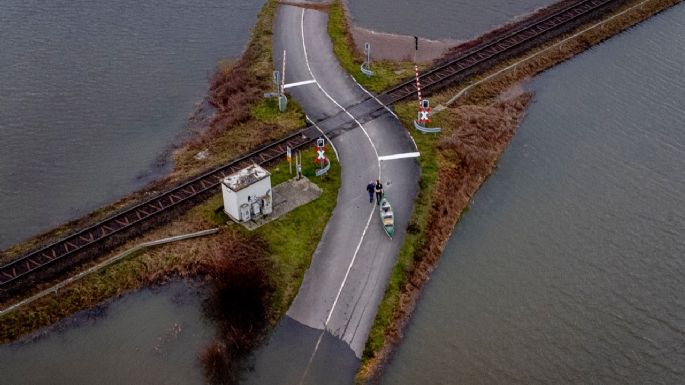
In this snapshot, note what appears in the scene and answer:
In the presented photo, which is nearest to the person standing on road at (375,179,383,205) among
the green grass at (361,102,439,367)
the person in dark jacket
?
the person in dark jacket

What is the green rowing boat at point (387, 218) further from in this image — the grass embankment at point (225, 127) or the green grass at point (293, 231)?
the grass embankment at point (225, 127)

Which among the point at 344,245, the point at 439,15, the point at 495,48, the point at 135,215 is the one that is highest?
the point at 439,15

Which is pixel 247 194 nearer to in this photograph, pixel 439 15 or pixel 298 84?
pixel 298 84

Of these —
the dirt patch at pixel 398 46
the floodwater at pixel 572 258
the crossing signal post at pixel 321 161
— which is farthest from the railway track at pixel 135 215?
the dirt patch at pixel 398 46

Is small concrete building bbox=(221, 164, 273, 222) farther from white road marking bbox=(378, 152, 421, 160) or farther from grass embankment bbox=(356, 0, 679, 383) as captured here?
white road marking bbox=(378, 152, 421, 160)

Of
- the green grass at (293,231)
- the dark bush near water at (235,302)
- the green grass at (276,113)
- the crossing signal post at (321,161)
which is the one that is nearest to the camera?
the dark bush near water at (235,302)

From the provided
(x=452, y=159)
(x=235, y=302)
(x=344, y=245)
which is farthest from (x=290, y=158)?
(x=452, y=159)
